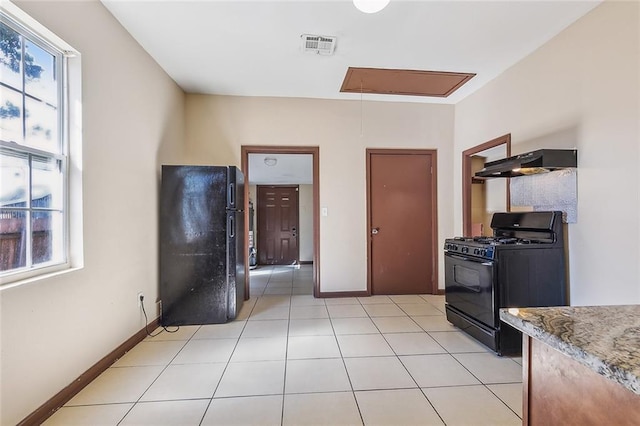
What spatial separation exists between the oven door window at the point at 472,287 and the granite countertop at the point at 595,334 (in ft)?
4.82

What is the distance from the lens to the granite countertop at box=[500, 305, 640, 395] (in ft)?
1.90

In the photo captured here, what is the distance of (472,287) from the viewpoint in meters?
2.50

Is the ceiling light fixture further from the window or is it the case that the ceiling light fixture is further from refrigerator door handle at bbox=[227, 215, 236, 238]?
refrigerator door handle at bbox=[227, 215, 236, 238]

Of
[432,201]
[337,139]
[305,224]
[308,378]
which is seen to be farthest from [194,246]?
[305,224]

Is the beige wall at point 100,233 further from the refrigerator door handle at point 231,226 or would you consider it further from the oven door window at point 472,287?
the oven door window at point 472,287

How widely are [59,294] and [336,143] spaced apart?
122 inches

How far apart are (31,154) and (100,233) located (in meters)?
0.64

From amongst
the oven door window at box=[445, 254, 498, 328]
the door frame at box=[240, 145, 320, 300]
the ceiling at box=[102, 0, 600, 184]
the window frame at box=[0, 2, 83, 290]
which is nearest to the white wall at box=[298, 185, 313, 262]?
the door frame at box=[240, 145, 320, 300]

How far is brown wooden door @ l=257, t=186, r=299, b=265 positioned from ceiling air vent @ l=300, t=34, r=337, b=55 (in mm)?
4930

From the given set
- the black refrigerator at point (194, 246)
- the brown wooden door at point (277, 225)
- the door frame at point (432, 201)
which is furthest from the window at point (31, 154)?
the brown wooden door at point (277, 225)

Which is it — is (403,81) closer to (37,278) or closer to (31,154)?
(31,154)

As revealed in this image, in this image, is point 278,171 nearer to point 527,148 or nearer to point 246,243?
point 246,243

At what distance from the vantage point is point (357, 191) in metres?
3.89

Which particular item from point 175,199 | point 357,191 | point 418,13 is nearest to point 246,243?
point 175,199
